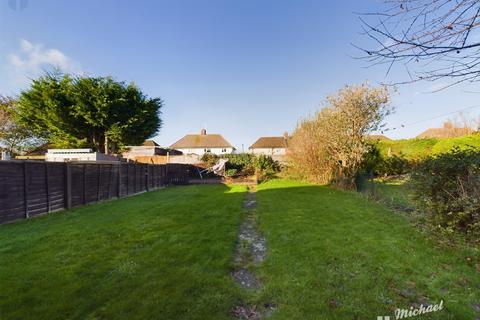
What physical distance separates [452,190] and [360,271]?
8.93 ft

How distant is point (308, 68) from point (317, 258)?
9.72m

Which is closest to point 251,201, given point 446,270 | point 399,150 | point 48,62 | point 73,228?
point 73,228

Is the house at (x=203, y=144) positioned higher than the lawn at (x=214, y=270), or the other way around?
the house at (x=203, y=144)

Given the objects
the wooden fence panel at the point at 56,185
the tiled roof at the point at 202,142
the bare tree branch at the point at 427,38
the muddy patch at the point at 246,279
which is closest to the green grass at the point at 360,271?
the muddy patch at the point at 246,279

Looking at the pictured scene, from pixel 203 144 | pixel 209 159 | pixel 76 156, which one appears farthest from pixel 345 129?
pixel 203 144

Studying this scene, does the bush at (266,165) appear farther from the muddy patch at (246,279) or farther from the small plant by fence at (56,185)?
the muddy patch at (246,279)

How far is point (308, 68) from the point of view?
1116 cm

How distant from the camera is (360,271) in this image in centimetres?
330

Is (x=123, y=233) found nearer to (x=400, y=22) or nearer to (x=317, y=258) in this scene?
(x=317, y=258)

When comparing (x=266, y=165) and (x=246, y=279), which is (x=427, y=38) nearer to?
(x=246, y=279)

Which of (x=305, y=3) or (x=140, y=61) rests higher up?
(x=140, y=61)

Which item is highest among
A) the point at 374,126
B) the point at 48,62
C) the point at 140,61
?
the point at 48,62

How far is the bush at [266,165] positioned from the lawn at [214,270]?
13.1 metres

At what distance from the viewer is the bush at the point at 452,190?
13.1 ft
